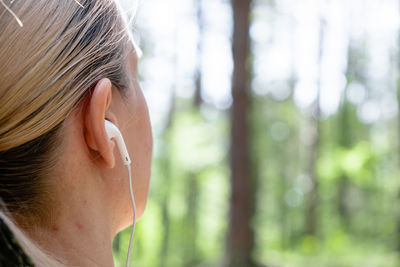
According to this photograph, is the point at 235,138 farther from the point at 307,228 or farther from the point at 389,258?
the point at 307,228

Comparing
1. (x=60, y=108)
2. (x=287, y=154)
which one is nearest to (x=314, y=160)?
(x=287, y=154)

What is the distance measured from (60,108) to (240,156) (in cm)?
814

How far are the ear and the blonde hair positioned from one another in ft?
0.11

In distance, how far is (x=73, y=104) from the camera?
1.08m

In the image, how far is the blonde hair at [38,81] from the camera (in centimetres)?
99

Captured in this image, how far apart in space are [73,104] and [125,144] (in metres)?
0.23

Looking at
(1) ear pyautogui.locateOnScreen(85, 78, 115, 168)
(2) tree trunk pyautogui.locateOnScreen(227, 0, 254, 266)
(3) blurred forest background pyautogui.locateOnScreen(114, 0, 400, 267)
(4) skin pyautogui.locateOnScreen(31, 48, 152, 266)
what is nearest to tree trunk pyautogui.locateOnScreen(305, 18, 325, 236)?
(3) blurred forest background pyautogui.locateOnScreen(114, 0, 400, 267)

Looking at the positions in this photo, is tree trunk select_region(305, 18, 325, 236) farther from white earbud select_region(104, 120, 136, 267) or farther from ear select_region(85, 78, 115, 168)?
ear select_region(85, 78, 115, 168)

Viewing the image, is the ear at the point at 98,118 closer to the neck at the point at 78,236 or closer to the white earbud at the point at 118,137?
the white earbud at the point at 118,137

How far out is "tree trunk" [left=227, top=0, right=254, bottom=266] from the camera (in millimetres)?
8948

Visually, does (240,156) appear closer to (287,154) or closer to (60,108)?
(60,108)

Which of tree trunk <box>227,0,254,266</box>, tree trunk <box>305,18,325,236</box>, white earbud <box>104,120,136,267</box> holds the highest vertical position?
white earbud <box>104,120,136,267</box>

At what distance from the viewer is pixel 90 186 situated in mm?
1147

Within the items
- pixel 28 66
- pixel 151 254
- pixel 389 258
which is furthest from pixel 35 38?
pixel 151 254
